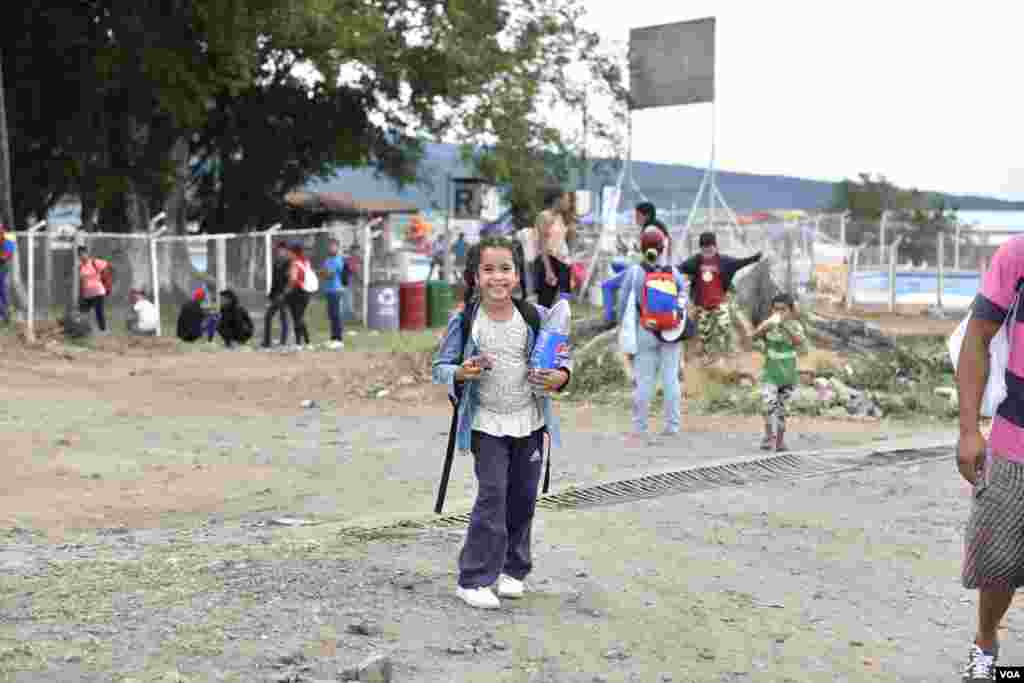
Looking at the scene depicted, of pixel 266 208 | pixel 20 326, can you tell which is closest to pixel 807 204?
pixel 266 208

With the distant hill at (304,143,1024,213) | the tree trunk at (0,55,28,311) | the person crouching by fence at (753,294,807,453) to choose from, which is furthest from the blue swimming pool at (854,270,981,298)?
the person crouching by fence at (753,294,807,453)

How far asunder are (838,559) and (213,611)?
10.4ft

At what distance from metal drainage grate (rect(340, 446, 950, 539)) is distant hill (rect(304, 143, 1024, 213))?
18759 mm

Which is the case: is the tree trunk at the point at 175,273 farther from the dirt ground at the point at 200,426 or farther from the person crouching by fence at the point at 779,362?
the person crouching by fence at the point at 779,362

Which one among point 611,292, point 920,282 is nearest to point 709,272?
point 611,292

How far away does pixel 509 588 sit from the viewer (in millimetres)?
6141

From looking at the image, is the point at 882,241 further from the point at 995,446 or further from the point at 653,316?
the point at 995,446

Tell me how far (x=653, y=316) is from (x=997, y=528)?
7.17 m

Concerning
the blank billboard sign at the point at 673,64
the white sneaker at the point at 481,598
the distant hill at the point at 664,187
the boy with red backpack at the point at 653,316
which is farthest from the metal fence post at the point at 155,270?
the white sneaker at the point at 481,598

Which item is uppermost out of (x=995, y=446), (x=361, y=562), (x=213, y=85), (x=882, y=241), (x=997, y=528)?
(x=213, y=85)

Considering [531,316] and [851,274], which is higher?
[531,316]

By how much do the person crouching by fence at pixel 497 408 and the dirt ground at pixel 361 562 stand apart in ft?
0.67

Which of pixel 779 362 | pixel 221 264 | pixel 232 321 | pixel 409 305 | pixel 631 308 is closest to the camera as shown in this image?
pixel 779 362

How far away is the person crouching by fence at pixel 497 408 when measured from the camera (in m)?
5.98
